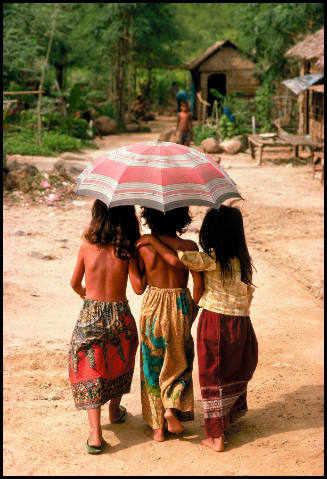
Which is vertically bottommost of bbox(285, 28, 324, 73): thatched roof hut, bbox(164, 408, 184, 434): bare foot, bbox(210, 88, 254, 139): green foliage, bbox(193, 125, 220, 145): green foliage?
bbox(164, 408, 184, 434): bare foot

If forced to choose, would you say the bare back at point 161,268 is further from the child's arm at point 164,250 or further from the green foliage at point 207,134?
the green foliage at point 207,134

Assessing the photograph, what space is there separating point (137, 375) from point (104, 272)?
5.02 ft

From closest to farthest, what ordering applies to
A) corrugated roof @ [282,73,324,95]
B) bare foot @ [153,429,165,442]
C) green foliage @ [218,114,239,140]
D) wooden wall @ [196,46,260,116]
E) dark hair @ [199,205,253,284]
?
1. dark hair @ [199,205,253,284]
2. bare foot @ [153,429,165,442]
3. corrugated roof @ [282,73,324,95]
4. green foliage @ [218,114,239,140]
5. wooden wall @ [196,46,260,116]

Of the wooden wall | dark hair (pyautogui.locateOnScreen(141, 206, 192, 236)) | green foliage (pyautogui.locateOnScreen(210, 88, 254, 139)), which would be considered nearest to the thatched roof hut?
green foliage (pyautogui.locateOnScreen(210, 88, 254, 139))

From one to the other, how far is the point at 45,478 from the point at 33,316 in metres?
2.70

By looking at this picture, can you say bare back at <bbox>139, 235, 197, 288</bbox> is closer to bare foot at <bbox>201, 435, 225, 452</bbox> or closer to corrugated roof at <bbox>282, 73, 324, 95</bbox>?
bare foot at <bbox>201, 435, 225, 452</bbox>

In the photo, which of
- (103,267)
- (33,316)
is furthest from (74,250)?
(103,267)

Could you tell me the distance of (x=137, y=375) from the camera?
15.1ft

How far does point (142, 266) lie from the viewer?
3316 millimetres

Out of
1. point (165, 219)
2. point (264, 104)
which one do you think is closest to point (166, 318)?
point (165, 219)

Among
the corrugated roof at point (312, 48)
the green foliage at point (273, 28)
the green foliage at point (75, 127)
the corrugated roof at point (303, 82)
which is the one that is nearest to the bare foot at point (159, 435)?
the corrugated roof at point (312, 48)

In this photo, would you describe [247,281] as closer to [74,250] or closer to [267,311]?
[267,311]

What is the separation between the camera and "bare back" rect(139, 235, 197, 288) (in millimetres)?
3223

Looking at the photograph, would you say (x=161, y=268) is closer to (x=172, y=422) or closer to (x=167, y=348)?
(x=167, y=348)
